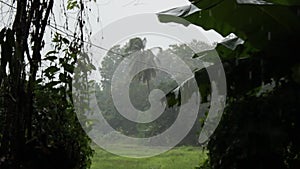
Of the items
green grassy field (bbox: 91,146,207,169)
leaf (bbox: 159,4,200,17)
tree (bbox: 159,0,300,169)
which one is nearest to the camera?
tree (bbox: 159,0,300,169)

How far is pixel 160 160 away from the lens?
1.34m

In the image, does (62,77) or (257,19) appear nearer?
(257,19)

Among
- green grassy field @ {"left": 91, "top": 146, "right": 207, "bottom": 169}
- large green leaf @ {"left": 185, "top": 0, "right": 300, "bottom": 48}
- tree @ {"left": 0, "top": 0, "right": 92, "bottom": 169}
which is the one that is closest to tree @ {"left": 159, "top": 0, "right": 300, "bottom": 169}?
large green leaf @ {"left": 185, "top": 0, "right": 300, "bottom": 48}

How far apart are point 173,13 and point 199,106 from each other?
0.34 meters

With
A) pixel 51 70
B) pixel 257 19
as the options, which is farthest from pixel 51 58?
pixel 257 19

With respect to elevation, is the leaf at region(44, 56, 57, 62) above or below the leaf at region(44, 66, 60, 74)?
above

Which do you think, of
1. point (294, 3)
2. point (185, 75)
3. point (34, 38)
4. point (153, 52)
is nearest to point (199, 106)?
point (185, 75)

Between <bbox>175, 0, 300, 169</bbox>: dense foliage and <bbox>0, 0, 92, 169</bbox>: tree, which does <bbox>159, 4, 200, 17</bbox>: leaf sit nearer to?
<bbox>175, 0, 300, 169</bbox>: dense foliage

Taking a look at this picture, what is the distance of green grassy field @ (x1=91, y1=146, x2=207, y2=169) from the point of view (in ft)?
4.40

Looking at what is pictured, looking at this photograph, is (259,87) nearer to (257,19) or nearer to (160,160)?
(257,19)

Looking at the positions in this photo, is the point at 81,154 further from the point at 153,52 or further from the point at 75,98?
the point at 153,52

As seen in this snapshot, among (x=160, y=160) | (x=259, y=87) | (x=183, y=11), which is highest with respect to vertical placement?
(x=183, y=11)

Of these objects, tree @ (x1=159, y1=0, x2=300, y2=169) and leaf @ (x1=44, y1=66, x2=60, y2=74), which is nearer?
tree @ (x1=159, y1=0, x2=300, y2=169)

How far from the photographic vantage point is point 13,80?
1.09 metres
